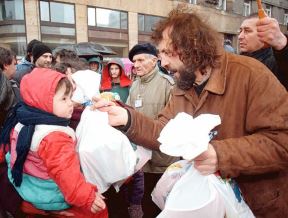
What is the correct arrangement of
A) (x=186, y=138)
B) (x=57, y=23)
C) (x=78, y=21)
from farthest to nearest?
(x=78, y=21) → (x=57, y=23) → (x=186, y=138)

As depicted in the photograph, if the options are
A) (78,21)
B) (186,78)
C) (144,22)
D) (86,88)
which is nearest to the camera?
(186,78)

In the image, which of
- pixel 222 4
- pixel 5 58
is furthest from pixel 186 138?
pixel 222 4

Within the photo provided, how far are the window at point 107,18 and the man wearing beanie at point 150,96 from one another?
46.0ft

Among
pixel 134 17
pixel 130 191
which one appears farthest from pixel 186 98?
pixel 134 17

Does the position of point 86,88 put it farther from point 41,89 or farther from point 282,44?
point 282,44

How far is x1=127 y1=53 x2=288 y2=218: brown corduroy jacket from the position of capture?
1.41 metres

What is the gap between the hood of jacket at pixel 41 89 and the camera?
1.88 m

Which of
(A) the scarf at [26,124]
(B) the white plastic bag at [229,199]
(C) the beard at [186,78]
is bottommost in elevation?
(B) the white plastic bag at [229,199]

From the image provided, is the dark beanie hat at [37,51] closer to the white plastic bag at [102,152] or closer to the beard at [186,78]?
the white plastic bag at [102,152]

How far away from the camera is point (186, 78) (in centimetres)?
175

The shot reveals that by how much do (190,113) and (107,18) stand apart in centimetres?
1692

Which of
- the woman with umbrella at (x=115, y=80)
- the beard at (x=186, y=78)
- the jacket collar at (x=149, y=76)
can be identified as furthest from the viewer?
the woman with umbrella at (x=115, y=80)

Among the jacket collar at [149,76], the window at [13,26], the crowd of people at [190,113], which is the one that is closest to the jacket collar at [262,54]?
the crowd of people at [190,113]

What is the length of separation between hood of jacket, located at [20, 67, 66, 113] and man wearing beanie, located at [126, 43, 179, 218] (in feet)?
4.94
